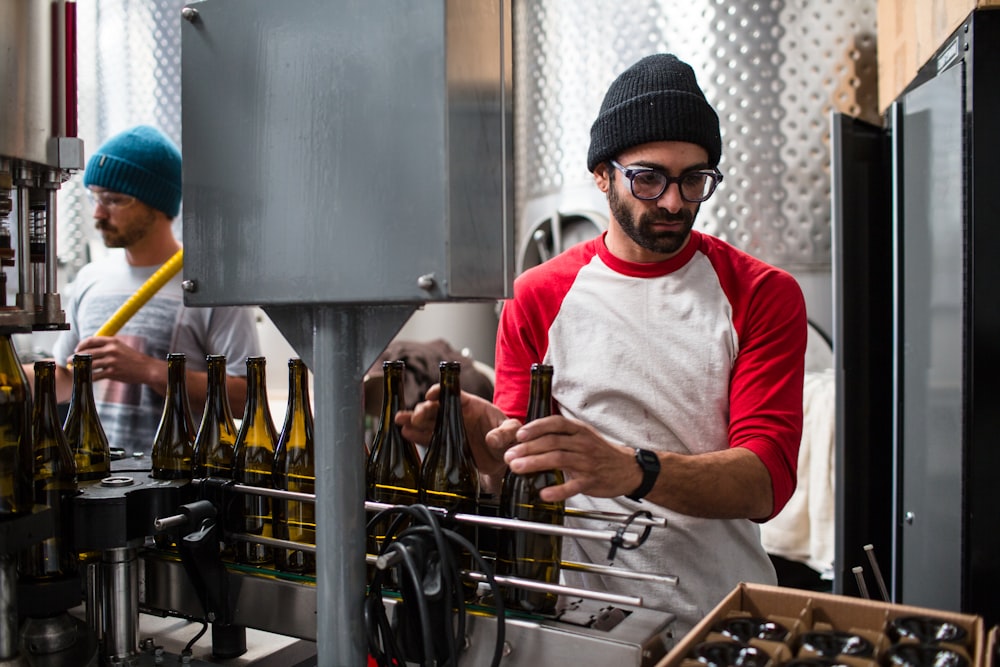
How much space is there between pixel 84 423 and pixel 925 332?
1860 millimetres

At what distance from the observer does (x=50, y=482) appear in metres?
1.03

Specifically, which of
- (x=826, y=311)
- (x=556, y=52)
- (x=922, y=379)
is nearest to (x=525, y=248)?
(x=556, y=52)

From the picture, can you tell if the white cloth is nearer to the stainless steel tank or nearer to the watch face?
the stainless steel tank

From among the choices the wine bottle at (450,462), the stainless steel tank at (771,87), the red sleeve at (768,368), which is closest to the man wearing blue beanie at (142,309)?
the wine bottle at (450,462)

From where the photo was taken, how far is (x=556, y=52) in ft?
10.3

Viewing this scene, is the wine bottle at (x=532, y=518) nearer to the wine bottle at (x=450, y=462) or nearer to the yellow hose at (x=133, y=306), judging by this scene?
the wine bottle at (x=450, y=462)

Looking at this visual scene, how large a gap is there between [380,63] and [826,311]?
2.26m

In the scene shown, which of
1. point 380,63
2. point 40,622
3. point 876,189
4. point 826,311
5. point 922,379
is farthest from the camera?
point 826,311

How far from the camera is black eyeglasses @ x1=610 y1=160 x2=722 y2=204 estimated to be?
1410 millimetres

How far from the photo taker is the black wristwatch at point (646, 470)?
1.06 m

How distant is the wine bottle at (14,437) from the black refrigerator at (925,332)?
1573 mm

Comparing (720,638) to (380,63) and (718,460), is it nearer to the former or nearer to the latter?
(718,460)

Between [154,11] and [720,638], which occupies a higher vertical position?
[154,11]

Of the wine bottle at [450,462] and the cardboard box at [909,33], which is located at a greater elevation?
the cardboard box at [909,33]
